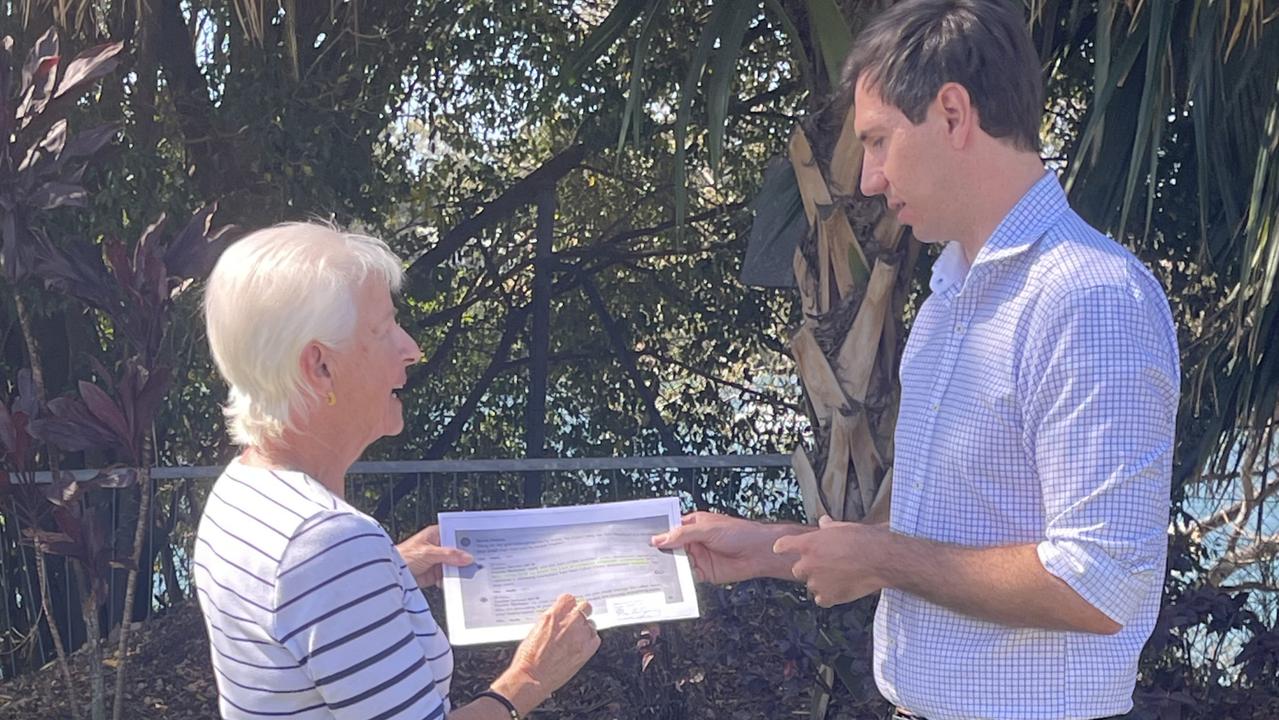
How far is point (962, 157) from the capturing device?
71.2 inches

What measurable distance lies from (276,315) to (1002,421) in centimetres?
93

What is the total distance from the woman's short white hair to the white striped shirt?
106 millimetres

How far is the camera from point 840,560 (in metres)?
1.87

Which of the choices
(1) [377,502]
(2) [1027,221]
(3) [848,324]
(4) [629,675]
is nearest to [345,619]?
(2) [1027,221]

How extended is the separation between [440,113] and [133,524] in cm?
211

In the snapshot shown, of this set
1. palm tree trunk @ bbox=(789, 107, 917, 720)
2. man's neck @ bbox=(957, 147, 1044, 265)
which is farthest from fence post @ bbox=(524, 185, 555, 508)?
man's neck @ bbox=(957, 147, 1044, 265)

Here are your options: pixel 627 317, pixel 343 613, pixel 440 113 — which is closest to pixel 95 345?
pixel 440 113

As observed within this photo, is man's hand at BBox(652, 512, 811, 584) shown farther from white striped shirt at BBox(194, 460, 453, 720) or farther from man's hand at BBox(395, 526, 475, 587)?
white striped shirt at BBox(194, 460, 453, 720)

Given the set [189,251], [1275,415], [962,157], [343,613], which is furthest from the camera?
[1275,415]

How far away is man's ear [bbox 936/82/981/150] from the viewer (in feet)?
5.83

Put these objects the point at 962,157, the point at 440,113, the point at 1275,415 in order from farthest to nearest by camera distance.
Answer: the point at 440,113
the point at 1275,415
the point at 962,157

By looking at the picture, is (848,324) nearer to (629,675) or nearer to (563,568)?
(563,568)

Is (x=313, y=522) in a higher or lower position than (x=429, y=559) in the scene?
higher

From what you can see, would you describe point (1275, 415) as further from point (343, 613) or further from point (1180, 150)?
point (343, 613)
